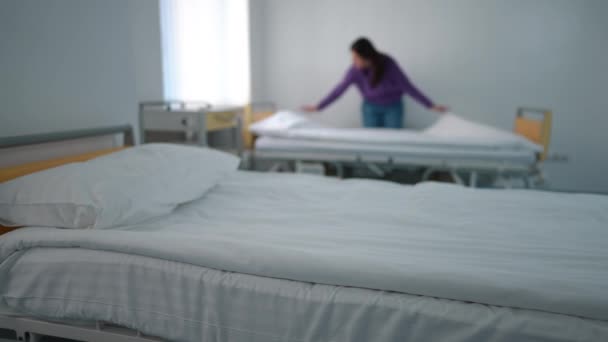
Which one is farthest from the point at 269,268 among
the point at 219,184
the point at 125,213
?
the point at 219,184

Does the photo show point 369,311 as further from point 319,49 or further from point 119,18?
point 319,49

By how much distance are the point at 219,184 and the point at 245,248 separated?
0.94m

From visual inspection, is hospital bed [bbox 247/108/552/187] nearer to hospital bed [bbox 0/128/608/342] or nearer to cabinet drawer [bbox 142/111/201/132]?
cabinet drawer [bbox 142/111/201/132]

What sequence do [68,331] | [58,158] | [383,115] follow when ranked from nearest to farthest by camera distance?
[68,331] → [58,158] → [383,115]

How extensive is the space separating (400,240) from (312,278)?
0.38 meters

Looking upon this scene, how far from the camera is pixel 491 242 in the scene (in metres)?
1.26

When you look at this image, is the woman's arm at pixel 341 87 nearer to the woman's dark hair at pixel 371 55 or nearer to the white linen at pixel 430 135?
the woman's dark hair at pixel 371 55

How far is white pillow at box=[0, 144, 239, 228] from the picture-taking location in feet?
4.13

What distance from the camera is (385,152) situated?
3.05 metres

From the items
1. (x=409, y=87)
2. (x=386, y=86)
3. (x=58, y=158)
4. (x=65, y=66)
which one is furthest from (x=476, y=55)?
(x=58, y=158)

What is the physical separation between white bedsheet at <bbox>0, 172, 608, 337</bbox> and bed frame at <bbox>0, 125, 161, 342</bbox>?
19cm

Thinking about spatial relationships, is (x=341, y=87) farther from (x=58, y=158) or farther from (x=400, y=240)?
(x=400, y=240)

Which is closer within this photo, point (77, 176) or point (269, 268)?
point (269, 268)

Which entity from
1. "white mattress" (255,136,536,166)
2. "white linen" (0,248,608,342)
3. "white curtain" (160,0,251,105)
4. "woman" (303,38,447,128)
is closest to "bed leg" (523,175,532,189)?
"white mattress" (255,136,536,166)
